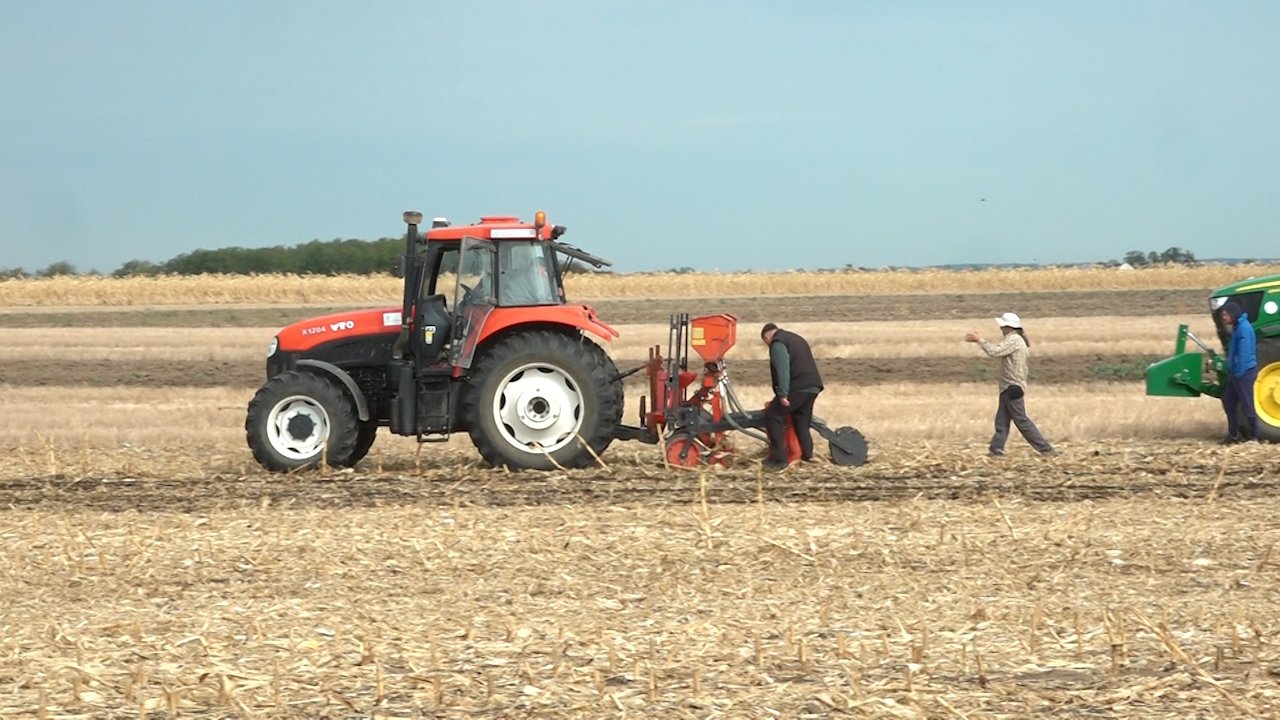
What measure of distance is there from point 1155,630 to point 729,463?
19.1ft

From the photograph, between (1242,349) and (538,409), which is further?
(1242,349)

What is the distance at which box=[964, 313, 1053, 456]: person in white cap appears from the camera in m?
12.7

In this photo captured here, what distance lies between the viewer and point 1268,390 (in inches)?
536

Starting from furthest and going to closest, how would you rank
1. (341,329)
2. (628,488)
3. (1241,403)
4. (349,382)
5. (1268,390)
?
(1268,390) < (1241,403) < (341,329) < (349,382) < (628,488)

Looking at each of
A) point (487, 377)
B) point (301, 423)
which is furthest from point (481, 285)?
point (301, 423)

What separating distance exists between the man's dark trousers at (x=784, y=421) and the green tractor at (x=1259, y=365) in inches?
150

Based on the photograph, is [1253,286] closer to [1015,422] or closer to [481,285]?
[1015,422]

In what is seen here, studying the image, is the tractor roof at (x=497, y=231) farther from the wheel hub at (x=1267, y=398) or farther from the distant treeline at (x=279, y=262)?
the distant treeline at (x=279, y=262)

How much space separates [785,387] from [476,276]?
8.40ft

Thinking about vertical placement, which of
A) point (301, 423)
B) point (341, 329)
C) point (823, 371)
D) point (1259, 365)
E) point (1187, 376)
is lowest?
point (823, 371)

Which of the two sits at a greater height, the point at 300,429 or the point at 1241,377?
the point at 1241,377

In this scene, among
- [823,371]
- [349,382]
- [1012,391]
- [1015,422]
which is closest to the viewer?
[349,382]

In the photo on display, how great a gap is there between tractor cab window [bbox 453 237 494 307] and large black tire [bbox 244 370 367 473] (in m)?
1.22

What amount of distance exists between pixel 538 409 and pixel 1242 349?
6.26 meters
